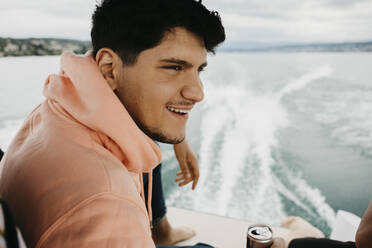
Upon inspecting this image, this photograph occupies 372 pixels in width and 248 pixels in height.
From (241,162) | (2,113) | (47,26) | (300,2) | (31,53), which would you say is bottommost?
(241,162)

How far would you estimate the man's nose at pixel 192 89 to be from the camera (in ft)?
2.77

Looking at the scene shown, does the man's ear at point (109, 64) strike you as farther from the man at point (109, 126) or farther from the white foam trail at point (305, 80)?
the white foam trail at point (305, 80)

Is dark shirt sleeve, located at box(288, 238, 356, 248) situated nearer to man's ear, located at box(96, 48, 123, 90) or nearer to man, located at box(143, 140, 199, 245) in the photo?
man, located at box(143, 140, 199, 245)

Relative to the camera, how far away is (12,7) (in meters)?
1.93

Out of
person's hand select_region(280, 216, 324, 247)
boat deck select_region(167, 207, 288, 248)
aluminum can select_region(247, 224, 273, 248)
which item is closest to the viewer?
aluminum can select_region(247, 224, 273, 248)

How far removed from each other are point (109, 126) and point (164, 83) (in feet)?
0.82

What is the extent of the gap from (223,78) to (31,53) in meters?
5.05

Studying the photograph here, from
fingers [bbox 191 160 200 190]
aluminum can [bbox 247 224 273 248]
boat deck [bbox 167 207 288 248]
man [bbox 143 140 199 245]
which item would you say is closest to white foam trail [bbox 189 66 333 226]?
boat deck [bbox 167 207 288 248]

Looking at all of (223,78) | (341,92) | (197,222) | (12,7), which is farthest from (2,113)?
(341,92)

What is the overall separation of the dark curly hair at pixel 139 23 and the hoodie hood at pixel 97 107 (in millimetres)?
134

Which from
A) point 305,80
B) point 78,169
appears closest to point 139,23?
point 78,169

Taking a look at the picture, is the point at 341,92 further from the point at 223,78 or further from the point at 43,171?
the point at 43,171

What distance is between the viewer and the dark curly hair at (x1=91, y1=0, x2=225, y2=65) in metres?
0.80

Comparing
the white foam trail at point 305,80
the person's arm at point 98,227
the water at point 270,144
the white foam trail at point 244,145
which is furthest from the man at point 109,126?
the white foam trail at point 305,80
